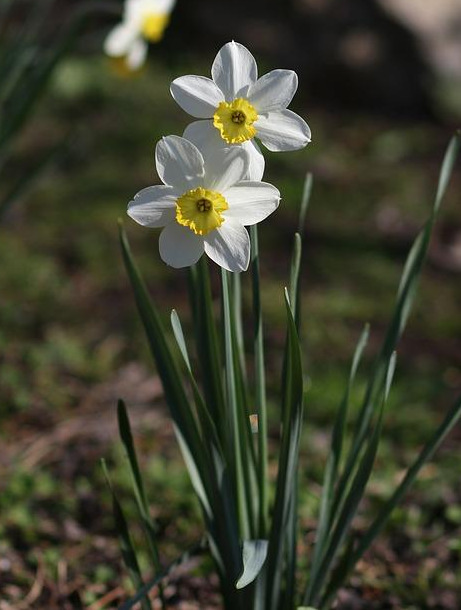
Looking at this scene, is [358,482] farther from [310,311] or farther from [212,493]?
[310,311]

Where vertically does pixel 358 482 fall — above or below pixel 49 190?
above

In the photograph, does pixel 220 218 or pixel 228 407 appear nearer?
pixel 220 218

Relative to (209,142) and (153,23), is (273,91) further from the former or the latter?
(153,23)

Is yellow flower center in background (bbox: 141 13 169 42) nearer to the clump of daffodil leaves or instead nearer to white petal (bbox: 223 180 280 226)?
the clump of daffodil leaves

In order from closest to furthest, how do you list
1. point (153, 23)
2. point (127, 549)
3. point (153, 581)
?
point (153, 581) → point (127, 549) → point (153, 23)

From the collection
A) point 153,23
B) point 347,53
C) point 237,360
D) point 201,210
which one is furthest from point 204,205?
A: point 347,53

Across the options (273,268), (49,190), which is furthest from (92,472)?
(49,190)

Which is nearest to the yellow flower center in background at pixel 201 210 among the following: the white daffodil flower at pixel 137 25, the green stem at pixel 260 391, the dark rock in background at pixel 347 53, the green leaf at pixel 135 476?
the green stem at pixel 260 391
